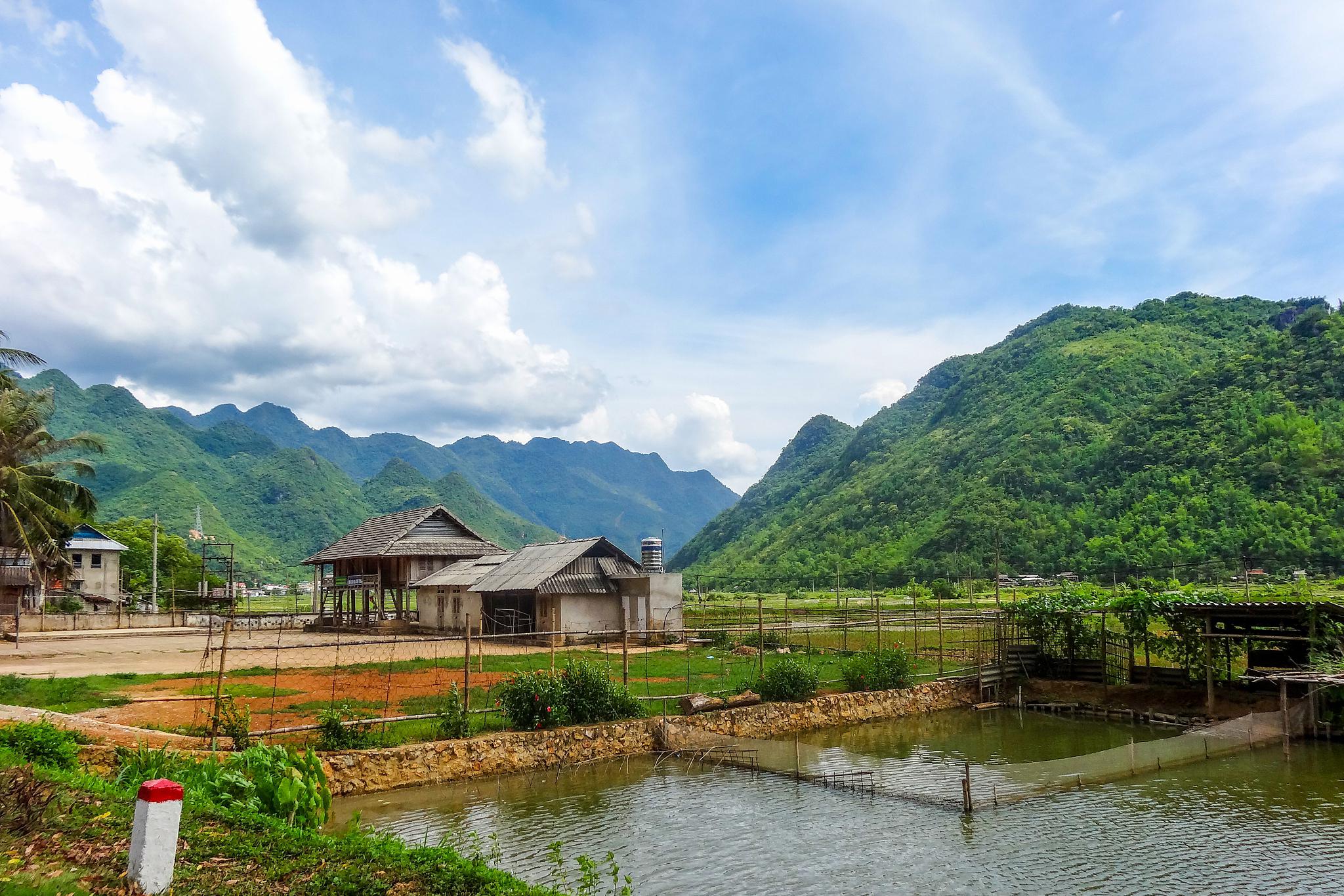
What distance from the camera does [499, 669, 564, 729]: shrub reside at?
16.0 meters

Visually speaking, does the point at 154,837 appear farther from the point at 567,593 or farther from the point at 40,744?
the point at 567,593

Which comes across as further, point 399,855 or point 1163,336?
point 1163,336

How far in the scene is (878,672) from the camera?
21812 millimetres

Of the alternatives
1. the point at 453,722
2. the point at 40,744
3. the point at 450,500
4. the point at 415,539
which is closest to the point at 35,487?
the point at 415,539

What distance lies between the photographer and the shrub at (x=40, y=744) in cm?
974

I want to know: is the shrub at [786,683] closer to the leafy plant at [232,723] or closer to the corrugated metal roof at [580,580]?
the leafy plant at [232,723]

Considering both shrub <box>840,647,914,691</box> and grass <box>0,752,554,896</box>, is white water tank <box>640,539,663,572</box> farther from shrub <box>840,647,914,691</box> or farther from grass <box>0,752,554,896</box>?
grass <box>0,752,554,896</box>

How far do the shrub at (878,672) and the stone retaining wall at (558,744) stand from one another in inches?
13.0

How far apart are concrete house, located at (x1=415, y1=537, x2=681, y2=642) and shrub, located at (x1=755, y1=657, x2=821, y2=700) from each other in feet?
39.3

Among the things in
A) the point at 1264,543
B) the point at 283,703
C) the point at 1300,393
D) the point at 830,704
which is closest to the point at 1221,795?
the point at 830,704

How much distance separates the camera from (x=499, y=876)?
7.09 metres

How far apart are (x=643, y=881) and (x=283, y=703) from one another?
11230 millimetres

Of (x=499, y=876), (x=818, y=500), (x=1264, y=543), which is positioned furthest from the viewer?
(x=818, y=500)

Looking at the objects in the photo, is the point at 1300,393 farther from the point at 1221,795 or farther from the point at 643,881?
the point at 643,881
